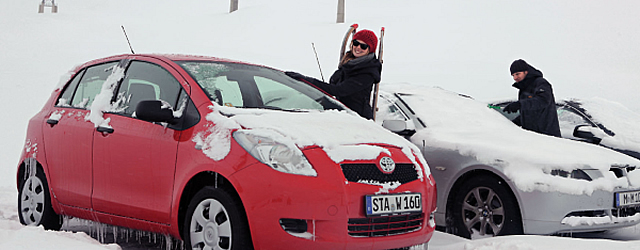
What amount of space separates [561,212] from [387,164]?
6.07ft

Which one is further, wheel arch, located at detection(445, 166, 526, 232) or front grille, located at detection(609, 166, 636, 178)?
front grille, located at detection(609, 166, 636, 178)

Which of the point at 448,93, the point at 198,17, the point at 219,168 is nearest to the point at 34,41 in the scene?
the point at 198,17

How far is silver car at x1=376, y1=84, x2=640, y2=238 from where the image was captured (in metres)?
5.03

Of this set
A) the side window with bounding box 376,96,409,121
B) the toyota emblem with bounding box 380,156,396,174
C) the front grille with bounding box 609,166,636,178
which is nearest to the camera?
the toyota emblem with bounding box 380,156,396,174

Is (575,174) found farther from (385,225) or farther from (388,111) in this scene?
(385,225)

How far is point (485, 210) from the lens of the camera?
5340mm

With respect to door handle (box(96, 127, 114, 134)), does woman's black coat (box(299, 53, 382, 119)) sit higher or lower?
higher

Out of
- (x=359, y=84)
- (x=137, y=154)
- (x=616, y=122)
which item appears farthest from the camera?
(x=616, y=122)

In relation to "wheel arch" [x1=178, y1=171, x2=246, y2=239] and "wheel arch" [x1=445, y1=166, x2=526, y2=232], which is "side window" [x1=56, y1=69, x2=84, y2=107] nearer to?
"wheel arch" [x1=178, y1=171, x2=246, y2=239]

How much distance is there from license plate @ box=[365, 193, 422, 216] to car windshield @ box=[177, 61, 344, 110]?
1.09 metres

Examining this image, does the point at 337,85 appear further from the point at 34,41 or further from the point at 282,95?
the point at 34,41

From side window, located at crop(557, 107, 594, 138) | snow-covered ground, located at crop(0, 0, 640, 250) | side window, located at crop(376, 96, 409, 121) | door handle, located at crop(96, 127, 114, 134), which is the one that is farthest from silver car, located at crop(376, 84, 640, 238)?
snow-covered ground, located at crop(0, 0, 640, 250)

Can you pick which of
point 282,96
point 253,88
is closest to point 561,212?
point 282,96

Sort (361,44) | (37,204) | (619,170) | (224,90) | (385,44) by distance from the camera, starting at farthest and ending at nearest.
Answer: (385,44), (361,44), (619,170), (37,204), (224,90)
